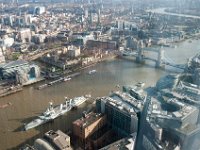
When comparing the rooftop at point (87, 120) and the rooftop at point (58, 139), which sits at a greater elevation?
the rooftop at point (87, 120)

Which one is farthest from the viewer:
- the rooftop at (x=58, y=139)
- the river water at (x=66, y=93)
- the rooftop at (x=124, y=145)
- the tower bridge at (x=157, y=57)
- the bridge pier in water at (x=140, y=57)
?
the bridge pier in water at (x=140, y=57)

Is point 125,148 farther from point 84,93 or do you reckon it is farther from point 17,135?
point 84,93

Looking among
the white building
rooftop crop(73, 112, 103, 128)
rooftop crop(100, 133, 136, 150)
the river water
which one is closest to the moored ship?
the river water

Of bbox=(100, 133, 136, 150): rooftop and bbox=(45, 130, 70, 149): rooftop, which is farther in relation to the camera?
bbox=(45, 130, 70, 149): rooftop

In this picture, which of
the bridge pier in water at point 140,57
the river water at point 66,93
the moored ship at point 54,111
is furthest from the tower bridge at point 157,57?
the moored ship at point 54,111

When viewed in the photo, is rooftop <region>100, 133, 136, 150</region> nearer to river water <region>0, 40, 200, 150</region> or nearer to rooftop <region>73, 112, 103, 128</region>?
rooftop <region>73, 112, 103, 128</region>

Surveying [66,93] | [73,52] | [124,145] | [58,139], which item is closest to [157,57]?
[73,52]

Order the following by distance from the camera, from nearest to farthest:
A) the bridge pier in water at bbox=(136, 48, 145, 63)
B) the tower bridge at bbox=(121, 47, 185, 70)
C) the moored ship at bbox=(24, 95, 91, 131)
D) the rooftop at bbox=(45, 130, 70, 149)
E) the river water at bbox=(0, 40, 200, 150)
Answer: the rooftop at bbox=(45, 130, 70, 149), the river water at bbox=(0, 40, 200, 150), the moored ship at bbox=(24, 95, 91, 131), the tower bridge at bbox=(121, 47, 185, 70), the bridge pier in water at bbox=(136, 48, 145, 63)

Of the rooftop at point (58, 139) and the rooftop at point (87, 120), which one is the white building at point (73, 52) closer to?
the rooftop at point (87, 120)

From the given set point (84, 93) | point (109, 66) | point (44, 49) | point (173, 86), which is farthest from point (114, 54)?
point (173, 86)
